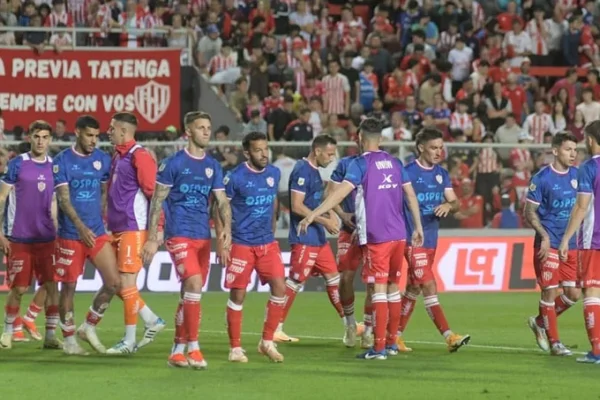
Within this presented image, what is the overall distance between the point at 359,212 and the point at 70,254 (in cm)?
308

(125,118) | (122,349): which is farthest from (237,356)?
(125,118)

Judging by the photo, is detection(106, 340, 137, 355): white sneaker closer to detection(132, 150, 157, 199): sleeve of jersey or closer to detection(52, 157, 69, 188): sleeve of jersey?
detection(132, 150, 157, 199): sleeve of jersey

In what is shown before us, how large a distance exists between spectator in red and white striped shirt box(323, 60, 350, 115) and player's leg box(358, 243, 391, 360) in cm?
1488

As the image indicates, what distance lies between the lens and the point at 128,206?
14.1m

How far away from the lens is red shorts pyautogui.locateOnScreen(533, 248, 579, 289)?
14539mm

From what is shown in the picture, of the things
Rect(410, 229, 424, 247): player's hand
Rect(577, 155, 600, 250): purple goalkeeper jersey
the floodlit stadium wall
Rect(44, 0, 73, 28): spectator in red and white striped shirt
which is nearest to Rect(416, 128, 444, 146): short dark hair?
Rect(410, 229, 424, 247): player's hand

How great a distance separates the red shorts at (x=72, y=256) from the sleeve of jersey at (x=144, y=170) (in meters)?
0.73

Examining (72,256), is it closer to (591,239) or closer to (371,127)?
(371,127)

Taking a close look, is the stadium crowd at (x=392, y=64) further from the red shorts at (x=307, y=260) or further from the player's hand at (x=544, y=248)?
the player's hand at (x=544, y=248)

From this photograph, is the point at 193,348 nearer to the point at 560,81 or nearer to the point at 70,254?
the point at 70,254

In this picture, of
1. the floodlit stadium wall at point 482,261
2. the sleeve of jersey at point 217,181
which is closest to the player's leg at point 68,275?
the sleeve of jersey at point 217,181

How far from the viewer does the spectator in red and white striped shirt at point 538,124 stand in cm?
2789

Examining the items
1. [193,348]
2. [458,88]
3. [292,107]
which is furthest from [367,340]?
[458,88]

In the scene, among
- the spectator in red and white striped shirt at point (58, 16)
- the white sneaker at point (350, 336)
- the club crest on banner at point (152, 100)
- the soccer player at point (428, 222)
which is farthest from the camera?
the spectator in red and white striped shirt at point (58, 16)
